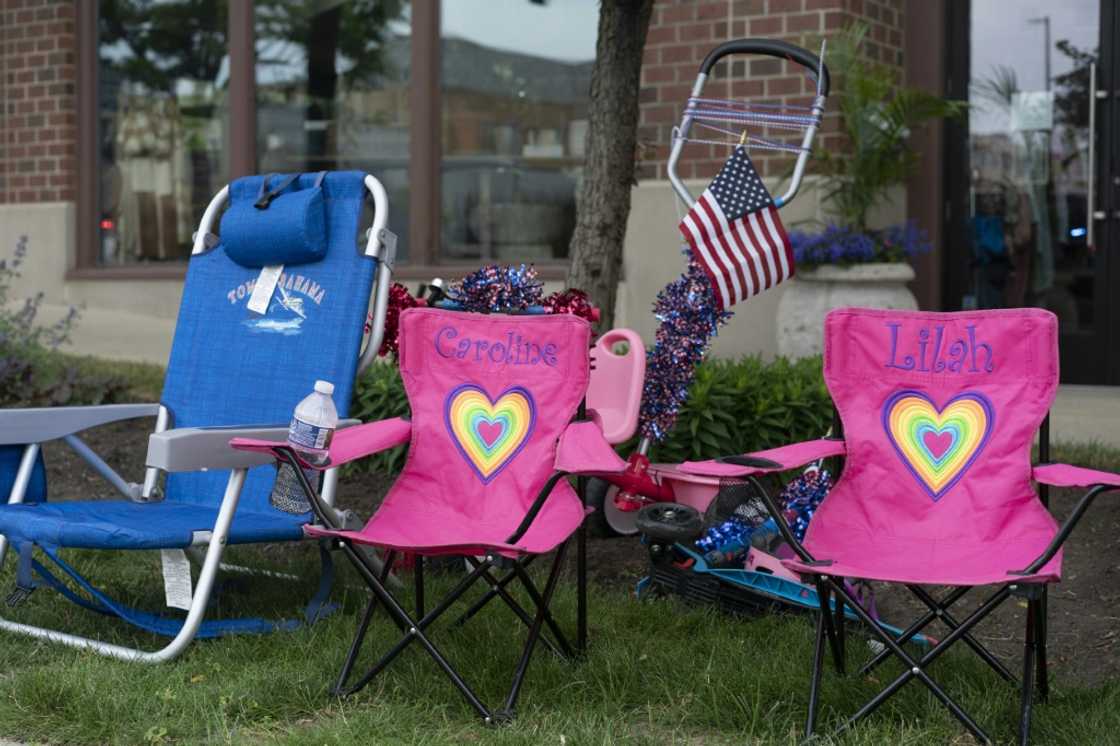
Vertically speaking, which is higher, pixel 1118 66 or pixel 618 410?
pixel 1118 66

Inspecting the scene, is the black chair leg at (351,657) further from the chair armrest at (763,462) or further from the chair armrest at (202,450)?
the chair armrest at (763,462)

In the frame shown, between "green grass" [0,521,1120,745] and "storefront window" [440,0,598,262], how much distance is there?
4.96 meters

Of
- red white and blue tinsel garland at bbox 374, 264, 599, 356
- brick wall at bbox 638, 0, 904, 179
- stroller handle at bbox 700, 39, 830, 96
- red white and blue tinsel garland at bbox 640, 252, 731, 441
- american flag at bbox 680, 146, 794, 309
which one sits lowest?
red white and blue tinsel garland at bbox 640, 252, 731, 441

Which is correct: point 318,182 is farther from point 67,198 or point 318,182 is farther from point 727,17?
point 67,198

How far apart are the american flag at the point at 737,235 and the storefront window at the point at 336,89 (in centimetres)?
460

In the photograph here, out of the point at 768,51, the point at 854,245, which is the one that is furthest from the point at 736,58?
the point at 768,51

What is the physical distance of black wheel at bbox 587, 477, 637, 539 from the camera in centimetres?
456

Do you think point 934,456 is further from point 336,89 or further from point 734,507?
point 336,89

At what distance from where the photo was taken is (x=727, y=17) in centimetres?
734

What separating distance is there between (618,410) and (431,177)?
454 cm

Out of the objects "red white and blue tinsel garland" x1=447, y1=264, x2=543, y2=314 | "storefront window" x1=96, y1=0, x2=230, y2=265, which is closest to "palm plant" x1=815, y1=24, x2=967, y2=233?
"red white and blue tinsel garland" x1=447, y1=264, x2=543, y2=314

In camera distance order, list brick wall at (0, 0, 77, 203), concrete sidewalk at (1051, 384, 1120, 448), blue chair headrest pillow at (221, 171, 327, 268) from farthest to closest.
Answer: brick wall at (0, 0, 77, 203), concrete sidewalk at (1051, 384, 1120, 448), blue chair headrest pillow at (221, 171, 327, 268)

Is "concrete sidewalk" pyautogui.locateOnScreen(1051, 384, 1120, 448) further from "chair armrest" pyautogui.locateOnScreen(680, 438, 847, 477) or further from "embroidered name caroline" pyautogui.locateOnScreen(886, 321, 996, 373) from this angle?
"chair armrest" pyautogui.locateOnScreen(680, 438, 847, 477)

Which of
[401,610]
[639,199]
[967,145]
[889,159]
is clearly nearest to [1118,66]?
[967,145]
